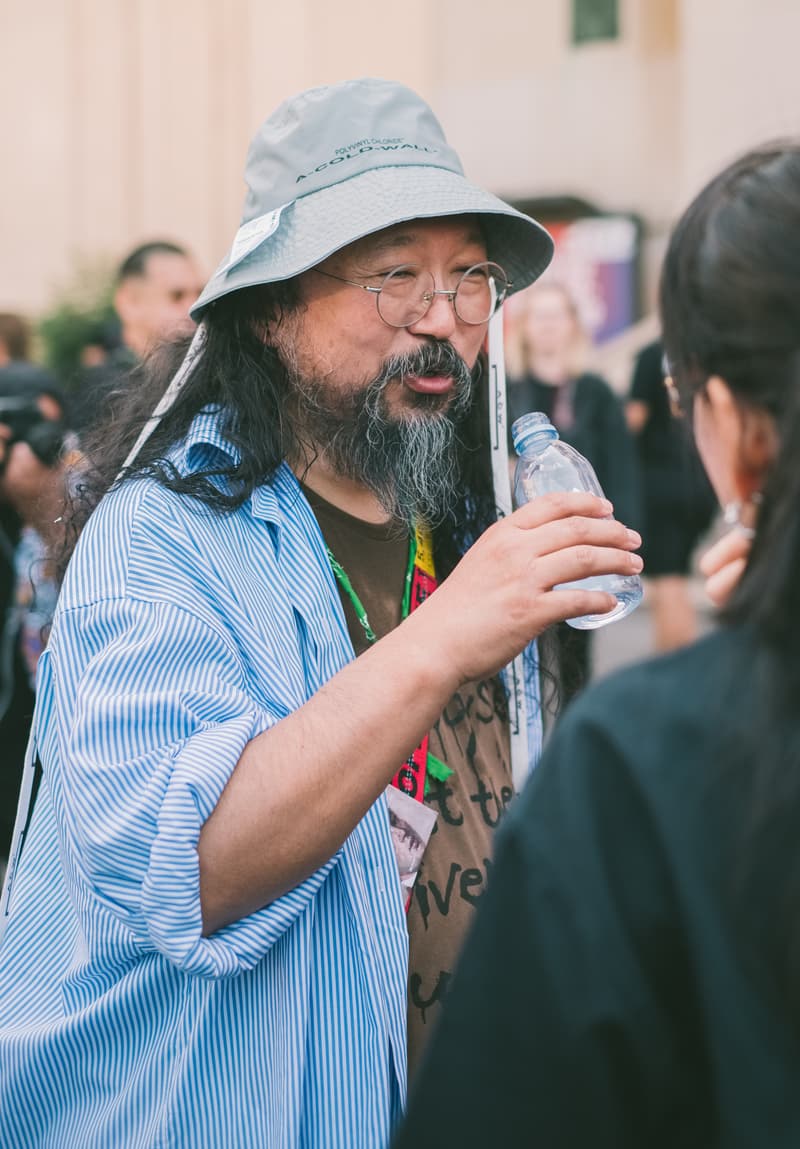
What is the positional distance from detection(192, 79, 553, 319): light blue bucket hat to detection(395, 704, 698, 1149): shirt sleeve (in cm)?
112

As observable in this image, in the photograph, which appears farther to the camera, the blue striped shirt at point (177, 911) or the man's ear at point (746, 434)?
the blue striped shirt at point (177, 911)

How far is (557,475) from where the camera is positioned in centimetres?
199

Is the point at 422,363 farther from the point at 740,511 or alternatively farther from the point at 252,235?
the point at 740,511

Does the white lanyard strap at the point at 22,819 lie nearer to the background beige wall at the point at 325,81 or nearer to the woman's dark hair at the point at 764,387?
the woman's dark hair at the point at 764,387

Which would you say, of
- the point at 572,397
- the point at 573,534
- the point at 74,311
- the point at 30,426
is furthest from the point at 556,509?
the point at 74,311

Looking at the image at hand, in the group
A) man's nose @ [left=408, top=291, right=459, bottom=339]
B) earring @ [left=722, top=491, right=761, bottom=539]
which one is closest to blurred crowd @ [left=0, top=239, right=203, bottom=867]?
man's nose @ [left=408, top=291, right=459, bottom=339]

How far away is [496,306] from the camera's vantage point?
2146 millimetres

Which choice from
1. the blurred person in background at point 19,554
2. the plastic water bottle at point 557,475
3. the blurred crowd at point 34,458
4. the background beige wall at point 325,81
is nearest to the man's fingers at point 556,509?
the plastic water bottle at point 557,475

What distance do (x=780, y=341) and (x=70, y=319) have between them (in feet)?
57.0

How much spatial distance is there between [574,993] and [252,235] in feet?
4.22

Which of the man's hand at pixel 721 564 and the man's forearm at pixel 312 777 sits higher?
the man's hand at pixel 721 564

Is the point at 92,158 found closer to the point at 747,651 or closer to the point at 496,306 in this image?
the point at 496,306

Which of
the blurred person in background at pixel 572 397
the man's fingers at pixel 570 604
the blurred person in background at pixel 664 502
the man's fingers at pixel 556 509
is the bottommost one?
the blurred person in background at pixel 664 502

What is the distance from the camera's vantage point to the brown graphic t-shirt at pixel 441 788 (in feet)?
5.97
